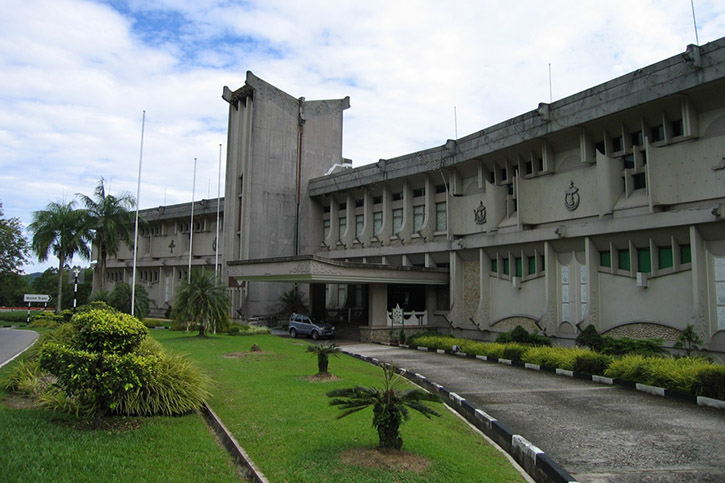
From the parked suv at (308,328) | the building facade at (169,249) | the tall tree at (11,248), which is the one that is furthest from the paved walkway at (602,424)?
the tall tree at (11,248)

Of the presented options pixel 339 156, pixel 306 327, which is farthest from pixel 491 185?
pixel 339 156

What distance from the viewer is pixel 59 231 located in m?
41.7

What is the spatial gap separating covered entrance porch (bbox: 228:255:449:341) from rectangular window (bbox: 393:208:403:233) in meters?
4.33

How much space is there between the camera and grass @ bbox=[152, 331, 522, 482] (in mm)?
7219

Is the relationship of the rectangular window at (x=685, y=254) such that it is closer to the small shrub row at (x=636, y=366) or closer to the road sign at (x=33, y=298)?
the small shrub row at (x=636, y=366)

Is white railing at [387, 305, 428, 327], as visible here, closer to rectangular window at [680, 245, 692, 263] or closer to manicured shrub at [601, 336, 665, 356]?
manicured shrub at [601, 336, 665, 356]

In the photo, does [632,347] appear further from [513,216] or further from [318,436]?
[318,436]

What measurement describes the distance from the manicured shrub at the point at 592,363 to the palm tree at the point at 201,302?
58.1ft

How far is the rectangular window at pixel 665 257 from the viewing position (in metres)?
21.0

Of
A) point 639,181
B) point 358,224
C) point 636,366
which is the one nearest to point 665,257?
point 639,181

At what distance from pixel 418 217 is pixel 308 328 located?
10.4 m

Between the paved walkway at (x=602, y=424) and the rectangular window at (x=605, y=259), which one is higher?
the rectangular window at (x=605, y=259)

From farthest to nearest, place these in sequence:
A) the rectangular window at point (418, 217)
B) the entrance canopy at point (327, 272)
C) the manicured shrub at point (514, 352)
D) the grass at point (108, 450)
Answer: the rectangular window at point (418, 217) → the entrance canopy at point (327, 272) → the manicured shrub at point (514, 352) → the grass at point (108, 450)

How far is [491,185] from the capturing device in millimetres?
28922
